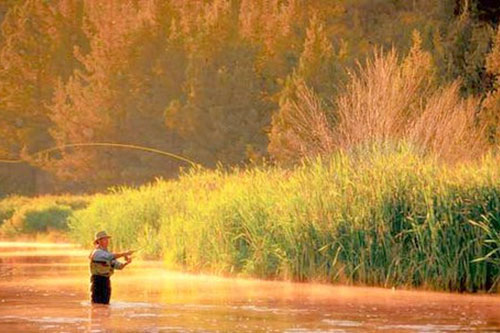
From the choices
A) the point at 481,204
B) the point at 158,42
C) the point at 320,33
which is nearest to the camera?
the point at 481,204

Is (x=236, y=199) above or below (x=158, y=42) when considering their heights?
below

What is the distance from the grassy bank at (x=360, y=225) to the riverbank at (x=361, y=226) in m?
0.02

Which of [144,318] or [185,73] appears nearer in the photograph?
[144,318]

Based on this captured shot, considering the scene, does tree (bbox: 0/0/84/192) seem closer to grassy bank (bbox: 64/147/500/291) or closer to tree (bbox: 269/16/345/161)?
tree (bbox: 269/16/345/161)

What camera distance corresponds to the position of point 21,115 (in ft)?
274

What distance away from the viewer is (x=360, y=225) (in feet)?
83.6

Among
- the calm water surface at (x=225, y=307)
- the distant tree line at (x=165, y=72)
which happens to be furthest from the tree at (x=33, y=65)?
the calm water surface at (x=225, y=307)

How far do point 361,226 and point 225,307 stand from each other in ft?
16.3

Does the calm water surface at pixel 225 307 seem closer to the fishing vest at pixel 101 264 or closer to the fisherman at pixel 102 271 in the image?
the fisherman at pixel 102 271

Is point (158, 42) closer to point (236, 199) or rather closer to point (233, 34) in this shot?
point (233, 34)

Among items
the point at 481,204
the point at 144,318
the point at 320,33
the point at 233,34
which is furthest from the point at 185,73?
the point at 144,318

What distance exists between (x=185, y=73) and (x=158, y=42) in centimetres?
377

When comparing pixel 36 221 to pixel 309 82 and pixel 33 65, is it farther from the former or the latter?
pixel 33 65

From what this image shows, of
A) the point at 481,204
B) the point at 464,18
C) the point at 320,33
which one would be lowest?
the point at 481,204
